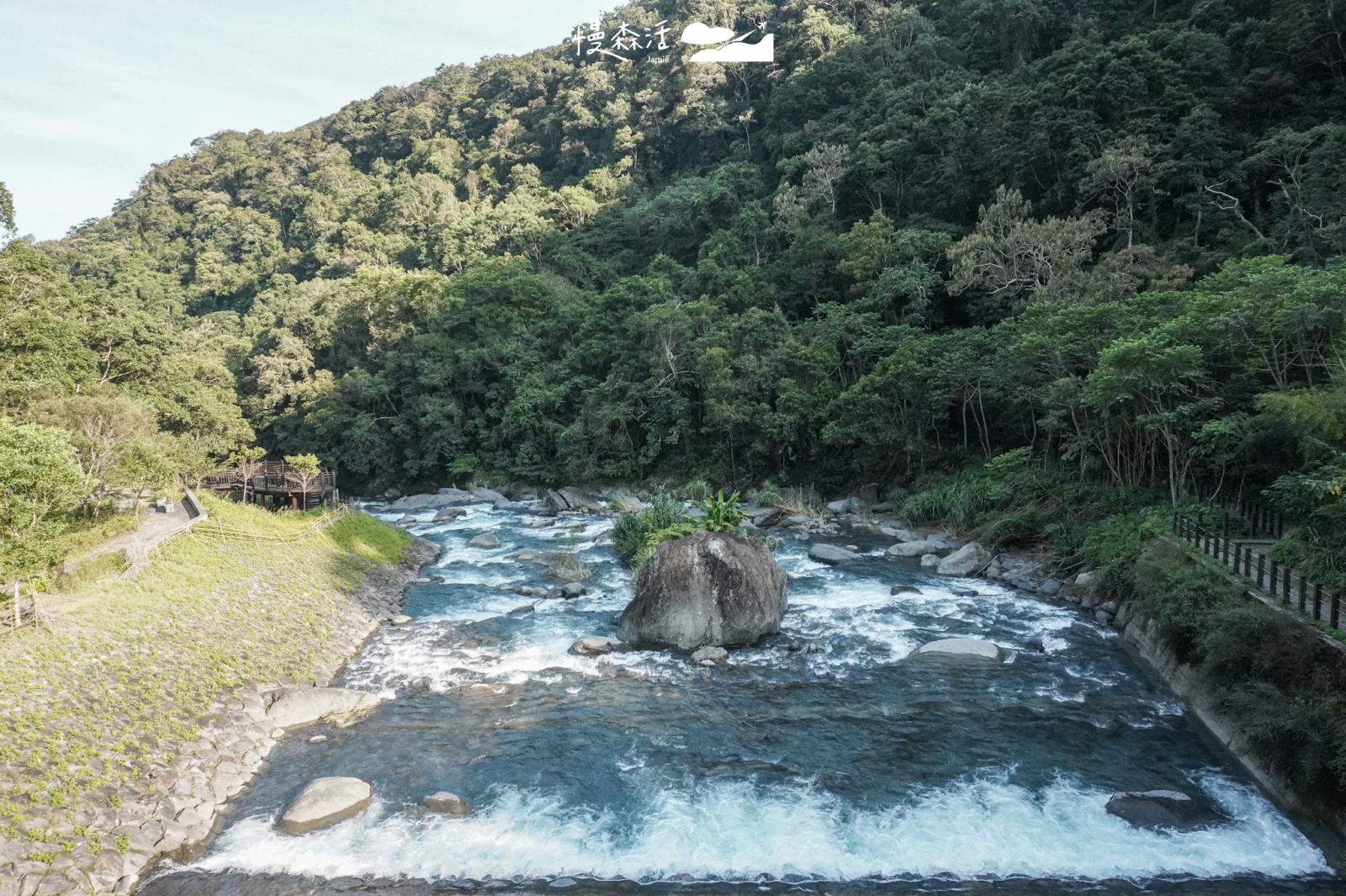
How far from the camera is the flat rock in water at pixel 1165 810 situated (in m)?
11.0

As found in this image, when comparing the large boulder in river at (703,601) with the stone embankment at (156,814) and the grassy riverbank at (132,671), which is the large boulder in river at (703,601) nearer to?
the stone embankment at (156,814)

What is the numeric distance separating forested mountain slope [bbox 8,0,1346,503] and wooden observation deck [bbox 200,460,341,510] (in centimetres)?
225

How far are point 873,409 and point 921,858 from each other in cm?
2564

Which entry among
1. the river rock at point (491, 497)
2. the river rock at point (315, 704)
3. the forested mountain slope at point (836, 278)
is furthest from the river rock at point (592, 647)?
the river rock at point (491, 497)

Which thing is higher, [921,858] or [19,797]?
[19,797]

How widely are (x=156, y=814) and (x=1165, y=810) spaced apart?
15.7 meters

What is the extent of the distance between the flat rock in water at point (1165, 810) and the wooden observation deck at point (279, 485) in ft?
106

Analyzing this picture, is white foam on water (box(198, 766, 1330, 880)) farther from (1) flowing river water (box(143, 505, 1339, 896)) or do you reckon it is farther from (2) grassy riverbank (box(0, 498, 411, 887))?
(2) grassy riverbank (box(0, 498, 411, 887))

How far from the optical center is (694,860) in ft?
34.8

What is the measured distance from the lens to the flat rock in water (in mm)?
11016

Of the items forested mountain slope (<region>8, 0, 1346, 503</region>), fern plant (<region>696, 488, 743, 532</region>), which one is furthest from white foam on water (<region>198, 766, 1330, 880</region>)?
fern plant (<region>696, 488, 743, 532</region>)

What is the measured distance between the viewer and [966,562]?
24.7 m

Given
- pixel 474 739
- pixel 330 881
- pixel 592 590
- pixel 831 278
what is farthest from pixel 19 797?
pixel 831 278

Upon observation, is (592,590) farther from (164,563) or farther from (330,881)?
(330,881)
